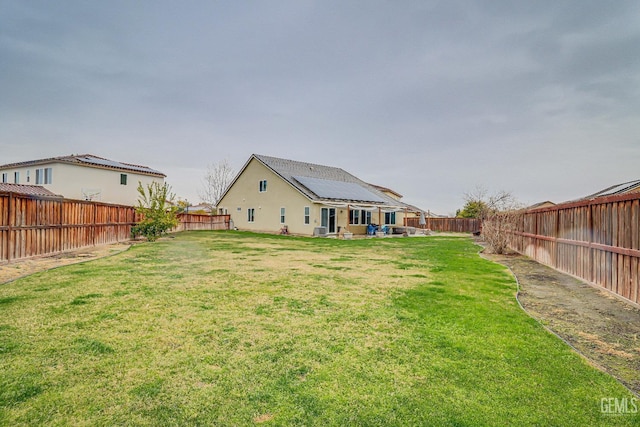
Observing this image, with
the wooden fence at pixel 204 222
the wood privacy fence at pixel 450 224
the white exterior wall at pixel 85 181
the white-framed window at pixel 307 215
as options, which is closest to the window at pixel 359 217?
the white-framed window at pixel 307 215

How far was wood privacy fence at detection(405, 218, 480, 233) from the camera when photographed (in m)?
38.5

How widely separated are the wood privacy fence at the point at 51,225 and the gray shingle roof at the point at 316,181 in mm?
13263

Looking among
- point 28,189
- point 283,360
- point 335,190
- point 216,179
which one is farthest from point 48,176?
point 283,360

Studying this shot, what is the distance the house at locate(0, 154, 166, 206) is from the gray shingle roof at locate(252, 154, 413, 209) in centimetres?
1446

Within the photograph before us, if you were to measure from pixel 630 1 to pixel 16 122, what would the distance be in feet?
110

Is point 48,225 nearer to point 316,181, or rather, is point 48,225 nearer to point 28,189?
point 316,181

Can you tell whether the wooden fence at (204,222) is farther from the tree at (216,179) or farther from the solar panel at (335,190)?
the tree at (216,179)

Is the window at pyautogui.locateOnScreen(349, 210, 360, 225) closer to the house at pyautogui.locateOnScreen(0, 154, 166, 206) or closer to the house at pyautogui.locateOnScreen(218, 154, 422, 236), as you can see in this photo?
the house at pyautogui.locateOnScreen(218, 154, 422, 236)

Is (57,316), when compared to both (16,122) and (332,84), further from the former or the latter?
(16,122)

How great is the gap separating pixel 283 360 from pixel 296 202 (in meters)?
23.1

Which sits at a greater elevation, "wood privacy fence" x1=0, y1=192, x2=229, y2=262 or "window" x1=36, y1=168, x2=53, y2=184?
"window" x1=36, y1=168, x2=53, y2=184

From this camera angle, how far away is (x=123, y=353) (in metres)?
3.87

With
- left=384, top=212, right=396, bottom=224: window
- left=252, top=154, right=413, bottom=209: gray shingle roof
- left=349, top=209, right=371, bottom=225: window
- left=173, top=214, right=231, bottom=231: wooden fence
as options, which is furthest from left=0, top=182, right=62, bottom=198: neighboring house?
left=384, top=212, right=396, bottom=224: window

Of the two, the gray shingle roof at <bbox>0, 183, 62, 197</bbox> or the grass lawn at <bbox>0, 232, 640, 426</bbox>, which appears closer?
the grass lawn at <bbox>0, 232, 640, 426</bbox>
